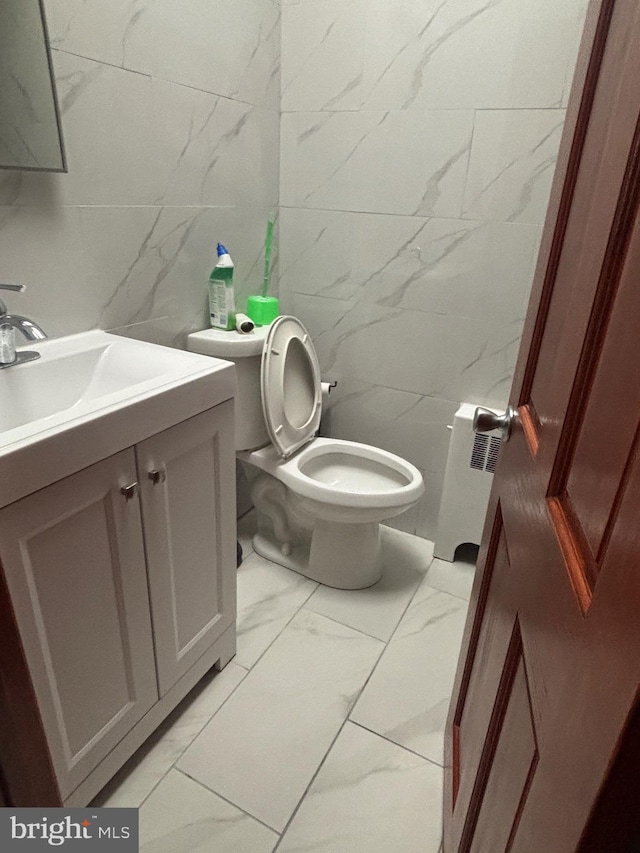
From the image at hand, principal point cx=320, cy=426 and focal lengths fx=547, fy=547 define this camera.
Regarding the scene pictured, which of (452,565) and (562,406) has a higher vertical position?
(562,406)

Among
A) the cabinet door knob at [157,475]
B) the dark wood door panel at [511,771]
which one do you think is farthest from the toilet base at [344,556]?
the dark wood door panel at [511,771]

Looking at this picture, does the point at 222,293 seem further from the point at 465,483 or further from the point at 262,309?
the point at 465,483

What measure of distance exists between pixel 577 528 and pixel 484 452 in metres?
1.33

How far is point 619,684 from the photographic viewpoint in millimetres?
368

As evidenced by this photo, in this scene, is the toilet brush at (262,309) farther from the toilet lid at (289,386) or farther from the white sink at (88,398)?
the white sink at (88,398)

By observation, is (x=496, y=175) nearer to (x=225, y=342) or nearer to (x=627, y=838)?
(x=225, y=342)

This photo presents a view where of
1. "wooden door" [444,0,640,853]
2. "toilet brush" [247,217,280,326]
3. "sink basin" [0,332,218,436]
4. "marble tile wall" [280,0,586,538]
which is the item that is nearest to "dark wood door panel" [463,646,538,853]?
"wooden door" [444,0,640,853]

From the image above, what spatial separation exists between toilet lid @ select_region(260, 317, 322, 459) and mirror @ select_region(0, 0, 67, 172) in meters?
0.74

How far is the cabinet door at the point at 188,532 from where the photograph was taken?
112 cm

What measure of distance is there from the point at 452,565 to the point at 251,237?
136cm

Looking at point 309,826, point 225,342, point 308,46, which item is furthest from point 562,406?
point 308,46

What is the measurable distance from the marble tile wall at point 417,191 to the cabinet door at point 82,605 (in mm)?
1147

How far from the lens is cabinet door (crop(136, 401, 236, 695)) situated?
3.66ft

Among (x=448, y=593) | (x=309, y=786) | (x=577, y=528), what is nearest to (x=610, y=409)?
(x=577, y=528)
